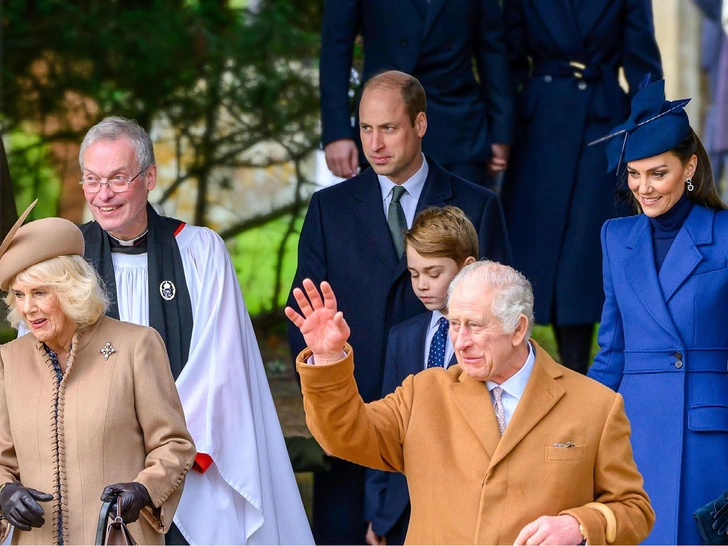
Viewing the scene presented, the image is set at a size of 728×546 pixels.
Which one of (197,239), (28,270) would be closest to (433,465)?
(28,270)

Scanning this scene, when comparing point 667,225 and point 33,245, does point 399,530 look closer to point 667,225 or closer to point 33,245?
point 667,225

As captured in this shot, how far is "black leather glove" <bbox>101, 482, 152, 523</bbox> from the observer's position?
148 inches

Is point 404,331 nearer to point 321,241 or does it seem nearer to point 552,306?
point 321,241

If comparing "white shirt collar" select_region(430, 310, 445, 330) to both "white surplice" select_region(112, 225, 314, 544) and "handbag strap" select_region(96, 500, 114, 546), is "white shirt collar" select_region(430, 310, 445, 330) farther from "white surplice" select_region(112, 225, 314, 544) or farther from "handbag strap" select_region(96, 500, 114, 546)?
"handbag strap" select_region(96, 500, 114, 546)

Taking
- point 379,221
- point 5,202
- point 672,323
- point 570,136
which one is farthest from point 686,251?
point 5,202

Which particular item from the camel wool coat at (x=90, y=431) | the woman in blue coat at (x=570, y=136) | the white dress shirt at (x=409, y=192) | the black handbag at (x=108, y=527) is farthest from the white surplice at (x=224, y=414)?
the woman in blue coat at (x=570, y=136)

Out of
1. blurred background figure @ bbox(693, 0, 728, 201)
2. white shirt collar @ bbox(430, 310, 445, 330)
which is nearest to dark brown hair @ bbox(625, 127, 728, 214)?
white shirt collar @ bbox(430, 310, 445, 330)

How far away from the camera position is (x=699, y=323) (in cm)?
469

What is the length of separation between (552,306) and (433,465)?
8.59ft

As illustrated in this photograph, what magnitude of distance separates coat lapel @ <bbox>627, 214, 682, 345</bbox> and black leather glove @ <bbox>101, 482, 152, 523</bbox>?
185 cm

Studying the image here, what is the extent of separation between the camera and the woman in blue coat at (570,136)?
6.14 metres

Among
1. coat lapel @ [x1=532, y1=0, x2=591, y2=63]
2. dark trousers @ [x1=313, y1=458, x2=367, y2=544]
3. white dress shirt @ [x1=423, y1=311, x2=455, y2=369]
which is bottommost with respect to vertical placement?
dark trousers @ [x1=313, y1=458, x2=367, y2=544]

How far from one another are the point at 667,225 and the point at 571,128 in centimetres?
144

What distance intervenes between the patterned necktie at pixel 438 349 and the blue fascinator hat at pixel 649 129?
838 mm
